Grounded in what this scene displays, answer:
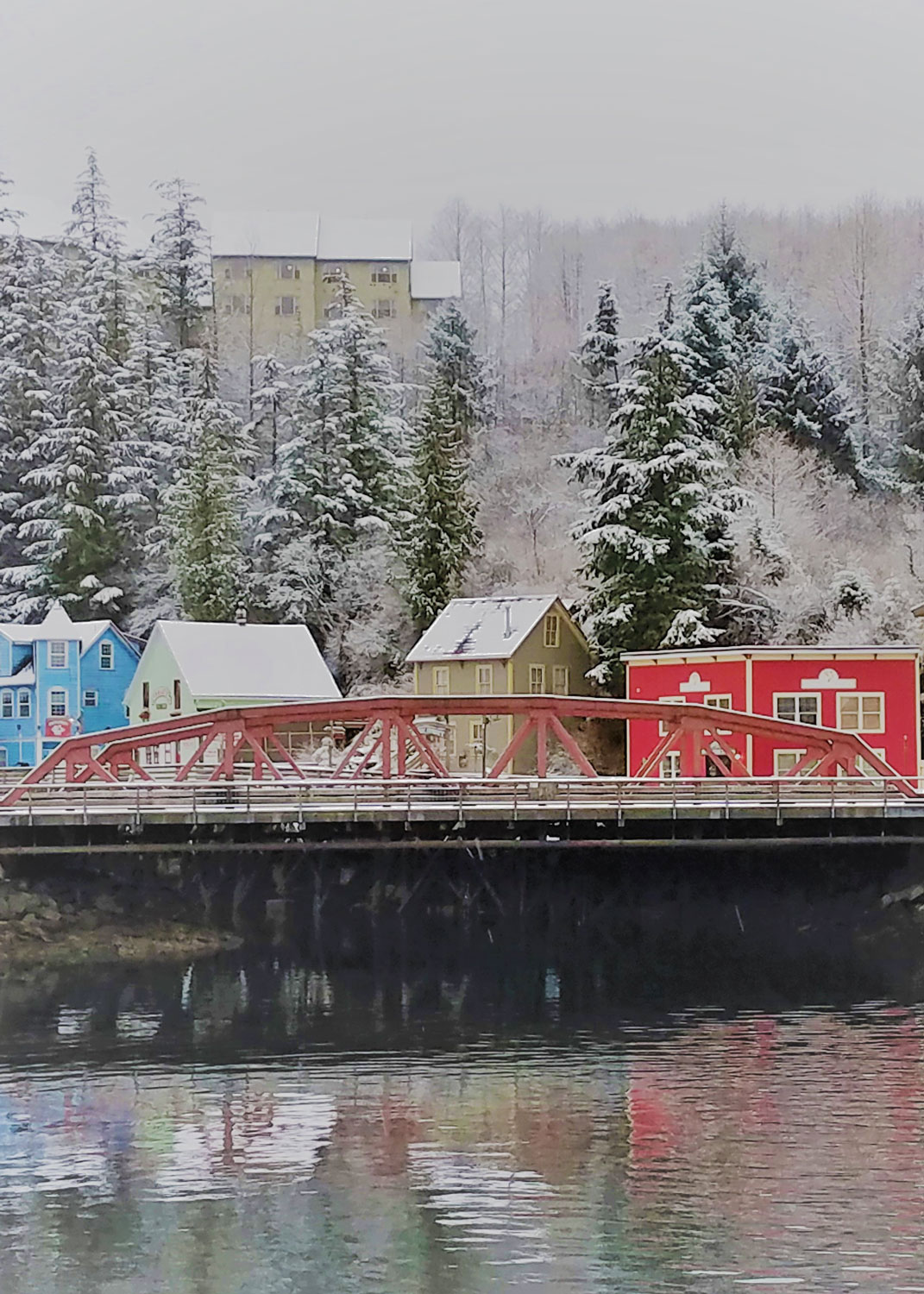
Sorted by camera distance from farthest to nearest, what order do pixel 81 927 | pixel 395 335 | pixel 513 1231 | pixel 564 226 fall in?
pixel 564 226 → pixel 395 335 → pixel 81 927 → pixel 513 1231

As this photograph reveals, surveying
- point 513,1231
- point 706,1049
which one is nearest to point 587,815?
point 706,1049

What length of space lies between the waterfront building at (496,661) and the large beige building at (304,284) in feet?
102

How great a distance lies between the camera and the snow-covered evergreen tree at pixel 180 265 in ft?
314

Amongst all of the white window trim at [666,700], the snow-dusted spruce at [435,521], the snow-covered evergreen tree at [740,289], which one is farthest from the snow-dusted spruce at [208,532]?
the white window trim at [666,700]

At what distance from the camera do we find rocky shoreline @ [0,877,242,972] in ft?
138

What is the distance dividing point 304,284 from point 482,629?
3806 centimetres

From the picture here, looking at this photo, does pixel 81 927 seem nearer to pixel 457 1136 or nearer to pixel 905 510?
pixel 457 1136

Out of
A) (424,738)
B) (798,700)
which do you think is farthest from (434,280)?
(424,738)

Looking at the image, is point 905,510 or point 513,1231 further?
point 905,510

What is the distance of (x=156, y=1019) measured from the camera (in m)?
35.8

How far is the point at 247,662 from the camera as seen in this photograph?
6919cm

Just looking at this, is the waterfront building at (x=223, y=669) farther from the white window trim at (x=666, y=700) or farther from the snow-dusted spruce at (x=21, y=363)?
the snow-dusted spruce at (x=21, y=363)

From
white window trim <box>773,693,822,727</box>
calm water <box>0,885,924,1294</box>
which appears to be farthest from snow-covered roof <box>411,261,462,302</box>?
calm water <box>0,885,924,1294</box>

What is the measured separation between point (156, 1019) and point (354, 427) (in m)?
48.0
